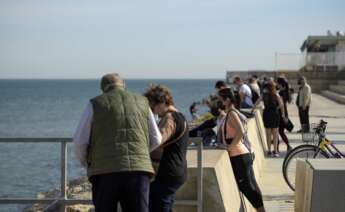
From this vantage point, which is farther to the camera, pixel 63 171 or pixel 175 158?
pixel 63 171

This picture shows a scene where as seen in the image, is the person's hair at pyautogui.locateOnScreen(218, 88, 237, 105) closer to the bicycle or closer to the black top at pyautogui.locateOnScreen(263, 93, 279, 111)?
the bicycle

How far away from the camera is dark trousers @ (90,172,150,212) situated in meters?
5.88

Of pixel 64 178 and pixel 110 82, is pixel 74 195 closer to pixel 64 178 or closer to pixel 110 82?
pixel 64 178

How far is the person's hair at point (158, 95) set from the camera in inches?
261

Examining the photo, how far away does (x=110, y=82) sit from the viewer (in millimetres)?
6074

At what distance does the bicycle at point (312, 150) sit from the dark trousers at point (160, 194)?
4108 millimetres

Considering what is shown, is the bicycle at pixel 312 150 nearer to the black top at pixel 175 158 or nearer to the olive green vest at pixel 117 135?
the black top at pixel 175 158

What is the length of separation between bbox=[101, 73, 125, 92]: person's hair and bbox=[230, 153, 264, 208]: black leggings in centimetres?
260

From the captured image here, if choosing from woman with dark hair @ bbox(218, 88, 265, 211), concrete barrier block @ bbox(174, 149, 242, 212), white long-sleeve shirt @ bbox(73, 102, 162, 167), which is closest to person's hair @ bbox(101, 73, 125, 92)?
white long-sleeve shirt @ bbox(73, 102, 162, 167)

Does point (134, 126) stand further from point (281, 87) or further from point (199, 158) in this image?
point (281, 87)

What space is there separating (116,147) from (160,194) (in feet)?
3.09

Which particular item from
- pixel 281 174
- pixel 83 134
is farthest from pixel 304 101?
pixel 83 134

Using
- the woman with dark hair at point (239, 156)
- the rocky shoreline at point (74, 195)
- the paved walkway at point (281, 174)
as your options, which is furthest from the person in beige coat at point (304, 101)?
the woman with dark hair at point (239, 156)

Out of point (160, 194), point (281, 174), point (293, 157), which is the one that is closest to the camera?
point (160, 194)
